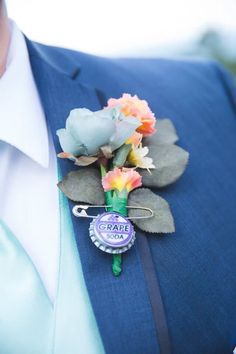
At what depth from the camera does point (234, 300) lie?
88 centimetres

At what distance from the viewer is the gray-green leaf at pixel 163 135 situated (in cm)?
95

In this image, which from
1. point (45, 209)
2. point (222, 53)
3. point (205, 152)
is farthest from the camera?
point (222, 53)

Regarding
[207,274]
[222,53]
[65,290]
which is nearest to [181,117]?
[207,274]

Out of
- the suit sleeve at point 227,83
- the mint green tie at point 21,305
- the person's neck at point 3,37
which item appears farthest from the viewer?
the suit sleeve at point 227,83

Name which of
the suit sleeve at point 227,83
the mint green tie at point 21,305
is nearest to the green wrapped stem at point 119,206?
the mint green tie at point 21,305

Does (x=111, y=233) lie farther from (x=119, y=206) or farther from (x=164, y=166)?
(x=164, y=166)

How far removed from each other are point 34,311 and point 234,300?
33cm

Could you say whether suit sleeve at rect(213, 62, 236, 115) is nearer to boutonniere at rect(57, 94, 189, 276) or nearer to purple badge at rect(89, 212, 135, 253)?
boutonniere at rect(57, 94, 189, 276)

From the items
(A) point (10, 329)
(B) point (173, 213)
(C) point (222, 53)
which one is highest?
(B) point (173, 213)

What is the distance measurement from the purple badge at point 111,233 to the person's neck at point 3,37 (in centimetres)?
35

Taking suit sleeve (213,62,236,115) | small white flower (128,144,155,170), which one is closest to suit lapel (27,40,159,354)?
small white flower (128,144,155,170)

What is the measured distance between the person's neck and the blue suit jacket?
5 centimetres

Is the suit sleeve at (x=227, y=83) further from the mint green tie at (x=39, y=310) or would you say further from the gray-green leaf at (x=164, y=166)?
the mint green tie at (x=39, y=310)

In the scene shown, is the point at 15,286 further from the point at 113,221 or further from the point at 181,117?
the point at 181,117
